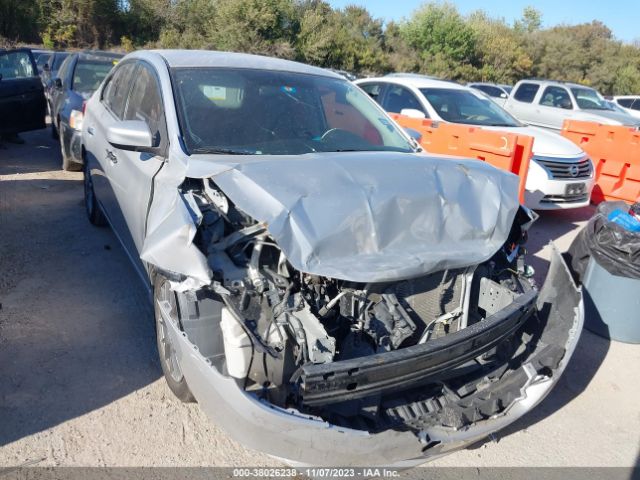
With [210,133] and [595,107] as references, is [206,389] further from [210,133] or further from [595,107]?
[595,107]

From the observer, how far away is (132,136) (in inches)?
121

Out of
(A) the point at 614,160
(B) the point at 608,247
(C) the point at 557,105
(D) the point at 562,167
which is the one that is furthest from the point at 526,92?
(B) the point at 608,247

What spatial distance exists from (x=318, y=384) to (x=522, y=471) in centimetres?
139

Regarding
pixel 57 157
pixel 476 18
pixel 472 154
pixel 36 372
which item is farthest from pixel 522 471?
pixel 476 18

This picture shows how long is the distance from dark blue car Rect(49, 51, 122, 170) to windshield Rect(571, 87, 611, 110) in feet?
34.1

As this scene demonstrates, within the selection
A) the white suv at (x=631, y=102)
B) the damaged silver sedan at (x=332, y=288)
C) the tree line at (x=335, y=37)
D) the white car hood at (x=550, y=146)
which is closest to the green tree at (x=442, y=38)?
the tree line at (x=335, y=37)

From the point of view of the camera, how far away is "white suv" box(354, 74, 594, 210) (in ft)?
22.6

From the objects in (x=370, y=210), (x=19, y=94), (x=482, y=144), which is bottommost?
(x=19, y=94)

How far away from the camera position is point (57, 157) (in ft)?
29.5

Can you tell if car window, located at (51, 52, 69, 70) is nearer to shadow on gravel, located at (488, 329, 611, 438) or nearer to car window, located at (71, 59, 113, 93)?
car window, located at (71, 59, 113, 93)

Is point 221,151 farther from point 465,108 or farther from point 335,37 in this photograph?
point 335,37

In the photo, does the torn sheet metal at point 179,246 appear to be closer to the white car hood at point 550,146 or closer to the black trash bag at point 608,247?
the black trash bag at point 608,247

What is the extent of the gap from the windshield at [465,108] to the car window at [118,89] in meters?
4.66

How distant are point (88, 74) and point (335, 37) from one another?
24.7m
